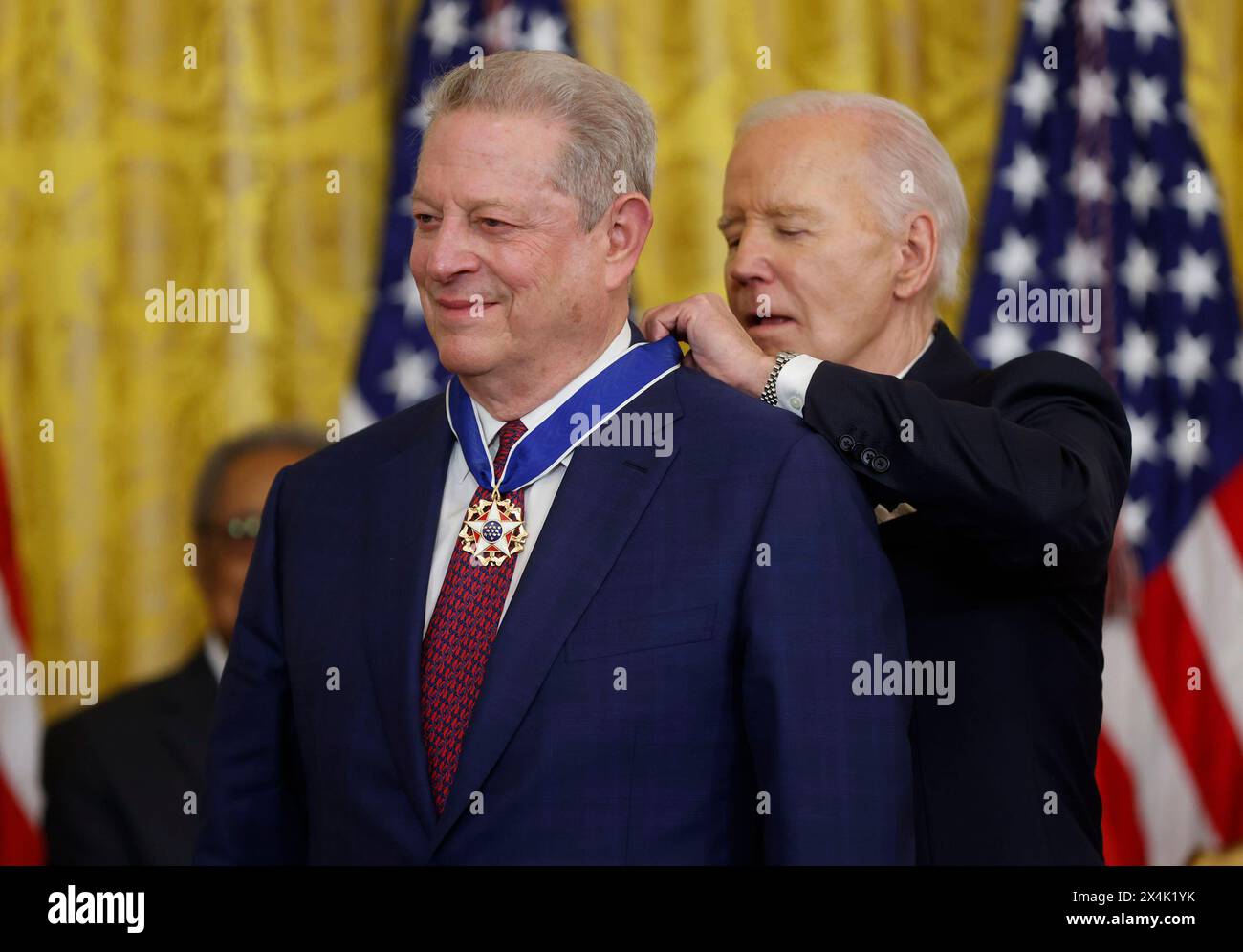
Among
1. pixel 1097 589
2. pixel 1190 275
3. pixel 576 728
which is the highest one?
pixel 1190 275

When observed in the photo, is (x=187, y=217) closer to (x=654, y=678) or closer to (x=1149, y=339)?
(x=1149, y=339)

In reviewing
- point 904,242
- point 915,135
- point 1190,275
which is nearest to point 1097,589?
point 904,242

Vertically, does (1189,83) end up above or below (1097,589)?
above

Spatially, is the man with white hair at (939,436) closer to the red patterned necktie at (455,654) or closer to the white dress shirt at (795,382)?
the white dress shirt at (795,382)

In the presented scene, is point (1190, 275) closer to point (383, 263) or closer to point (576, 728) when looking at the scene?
point (383, 263)

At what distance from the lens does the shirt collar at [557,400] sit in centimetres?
180

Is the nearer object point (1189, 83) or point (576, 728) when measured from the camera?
point (576, 728)

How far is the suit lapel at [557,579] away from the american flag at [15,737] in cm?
271

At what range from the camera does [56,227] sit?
420 cm

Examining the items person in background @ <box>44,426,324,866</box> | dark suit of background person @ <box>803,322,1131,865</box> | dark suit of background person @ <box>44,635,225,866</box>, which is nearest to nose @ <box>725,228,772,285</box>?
dark suit of background person @ <box>803,322,1131,865</box>

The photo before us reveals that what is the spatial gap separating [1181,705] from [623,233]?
2857 mm

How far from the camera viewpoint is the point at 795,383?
6.05ft

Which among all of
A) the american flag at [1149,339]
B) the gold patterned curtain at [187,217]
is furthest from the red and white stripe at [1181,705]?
the gold patterned curtain at [187,217]
